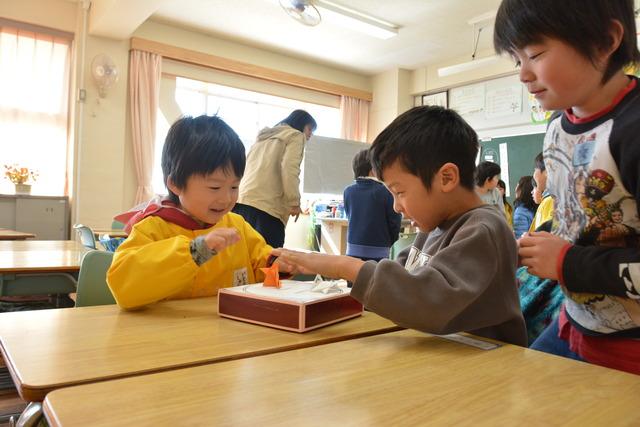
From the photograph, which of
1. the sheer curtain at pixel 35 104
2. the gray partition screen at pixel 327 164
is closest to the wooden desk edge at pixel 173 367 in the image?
the sheer curtain at pixel 35 104

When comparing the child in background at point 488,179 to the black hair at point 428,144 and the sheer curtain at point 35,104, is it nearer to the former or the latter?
the black hair at point 428,144

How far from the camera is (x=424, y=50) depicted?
623 centimetres

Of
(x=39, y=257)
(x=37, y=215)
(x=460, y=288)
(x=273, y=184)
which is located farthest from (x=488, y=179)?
(x=37, y=215)

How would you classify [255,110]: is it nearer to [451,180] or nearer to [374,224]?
[374,224]

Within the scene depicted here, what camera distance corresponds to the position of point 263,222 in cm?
326

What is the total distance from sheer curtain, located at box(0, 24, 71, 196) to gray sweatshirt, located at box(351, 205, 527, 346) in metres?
5.30

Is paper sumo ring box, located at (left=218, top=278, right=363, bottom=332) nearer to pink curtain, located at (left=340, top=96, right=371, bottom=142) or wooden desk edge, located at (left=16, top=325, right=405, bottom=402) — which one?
wooden desk edge, located at (left=16, top=325, right=405, bottom=402)

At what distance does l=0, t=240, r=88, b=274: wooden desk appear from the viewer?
75.6 inches

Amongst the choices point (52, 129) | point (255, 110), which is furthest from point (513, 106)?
point (52, 129)

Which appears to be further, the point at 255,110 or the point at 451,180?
the point at 255,110

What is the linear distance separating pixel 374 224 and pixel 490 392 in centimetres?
287

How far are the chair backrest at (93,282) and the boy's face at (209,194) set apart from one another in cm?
30

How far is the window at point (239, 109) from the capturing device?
584cm

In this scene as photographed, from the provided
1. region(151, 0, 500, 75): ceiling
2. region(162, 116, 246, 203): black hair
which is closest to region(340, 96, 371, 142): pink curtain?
region(151, 0, 500, 75): ceiling
